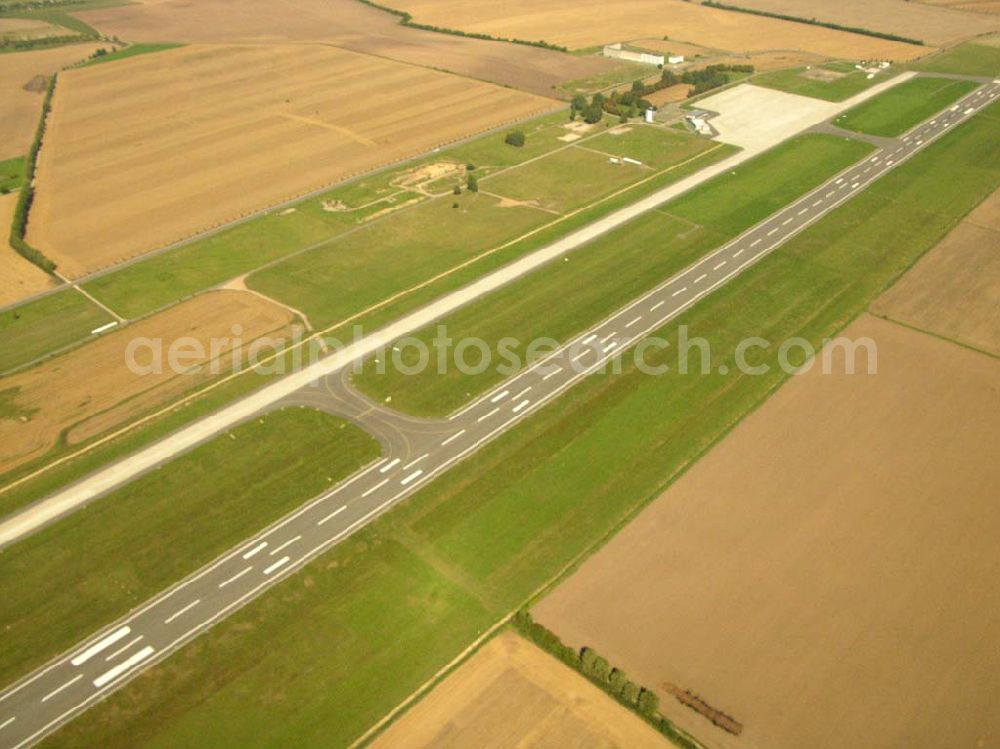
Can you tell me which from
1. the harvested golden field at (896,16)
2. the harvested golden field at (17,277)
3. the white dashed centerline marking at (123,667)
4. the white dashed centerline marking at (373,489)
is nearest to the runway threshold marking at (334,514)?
the white dashed centerline marking at (373,489)

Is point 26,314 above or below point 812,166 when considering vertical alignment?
below

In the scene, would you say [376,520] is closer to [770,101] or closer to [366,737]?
[366,737]

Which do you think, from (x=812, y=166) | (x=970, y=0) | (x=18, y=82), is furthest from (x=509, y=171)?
(x=970, y=0)

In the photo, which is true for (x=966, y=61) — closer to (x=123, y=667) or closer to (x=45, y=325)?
(x=45, y=325)

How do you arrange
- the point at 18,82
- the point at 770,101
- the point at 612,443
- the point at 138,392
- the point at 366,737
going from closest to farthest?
the point at 366,737, the point at 612,443, the point at 138,392, the point at 770,101, the point at 18,82

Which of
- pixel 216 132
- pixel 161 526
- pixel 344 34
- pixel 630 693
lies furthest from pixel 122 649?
pixel 344 34

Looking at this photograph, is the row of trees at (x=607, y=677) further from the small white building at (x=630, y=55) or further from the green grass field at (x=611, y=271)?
the small white building at (x=630, y=55)

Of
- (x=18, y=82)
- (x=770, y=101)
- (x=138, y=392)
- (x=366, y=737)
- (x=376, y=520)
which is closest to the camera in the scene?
(x=366, y=737)
